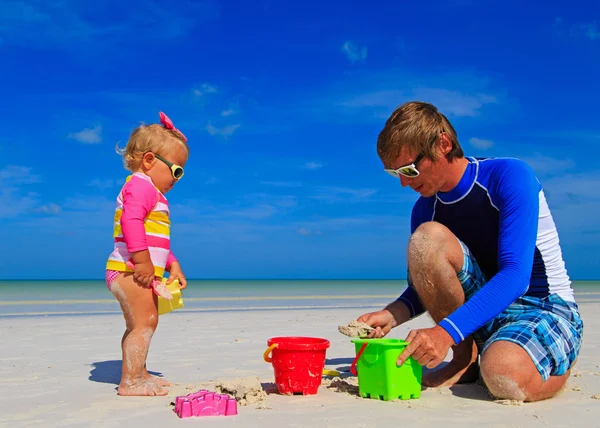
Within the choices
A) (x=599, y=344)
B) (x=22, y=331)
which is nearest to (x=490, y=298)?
(x=599, y=344)

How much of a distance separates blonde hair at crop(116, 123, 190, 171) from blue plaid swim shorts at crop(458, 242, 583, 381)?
6.24ft

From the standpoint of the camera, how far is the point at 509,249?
2920 millimetres

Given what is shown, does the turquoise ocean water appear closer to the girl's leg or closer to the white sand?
the white sand

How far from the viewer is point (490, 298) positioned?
111 inches

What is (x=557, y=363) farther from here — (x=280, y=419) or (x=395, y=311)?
(x=280, y=419)

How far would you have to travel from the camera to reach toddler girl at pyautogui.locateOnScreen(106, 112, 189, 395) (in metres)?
3.31

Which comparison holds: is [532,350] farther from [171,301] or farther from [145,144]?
[145,144]

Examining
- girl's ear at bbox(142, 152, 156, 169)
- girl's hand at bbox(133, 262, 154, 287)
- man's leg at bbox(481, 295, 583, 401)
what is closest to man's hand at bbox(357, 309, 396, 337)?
man's leg at bbox(481, 295, 583, 401)

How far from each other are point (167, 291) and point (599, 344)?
4111 mm

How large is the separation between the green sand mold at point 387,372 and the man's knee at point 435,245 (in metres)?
0.52

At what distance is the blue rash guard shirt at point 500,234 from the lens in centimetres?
281

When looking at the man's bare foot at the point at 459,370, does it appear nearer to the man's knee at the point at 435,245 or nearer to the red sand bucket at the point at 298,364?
the man's knee at the point at 435,245

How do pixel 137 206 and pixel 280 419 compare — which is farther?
pixel 137 206

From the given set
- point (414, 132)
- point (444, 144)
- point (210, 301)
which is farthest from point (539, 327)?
point (210, 301)
